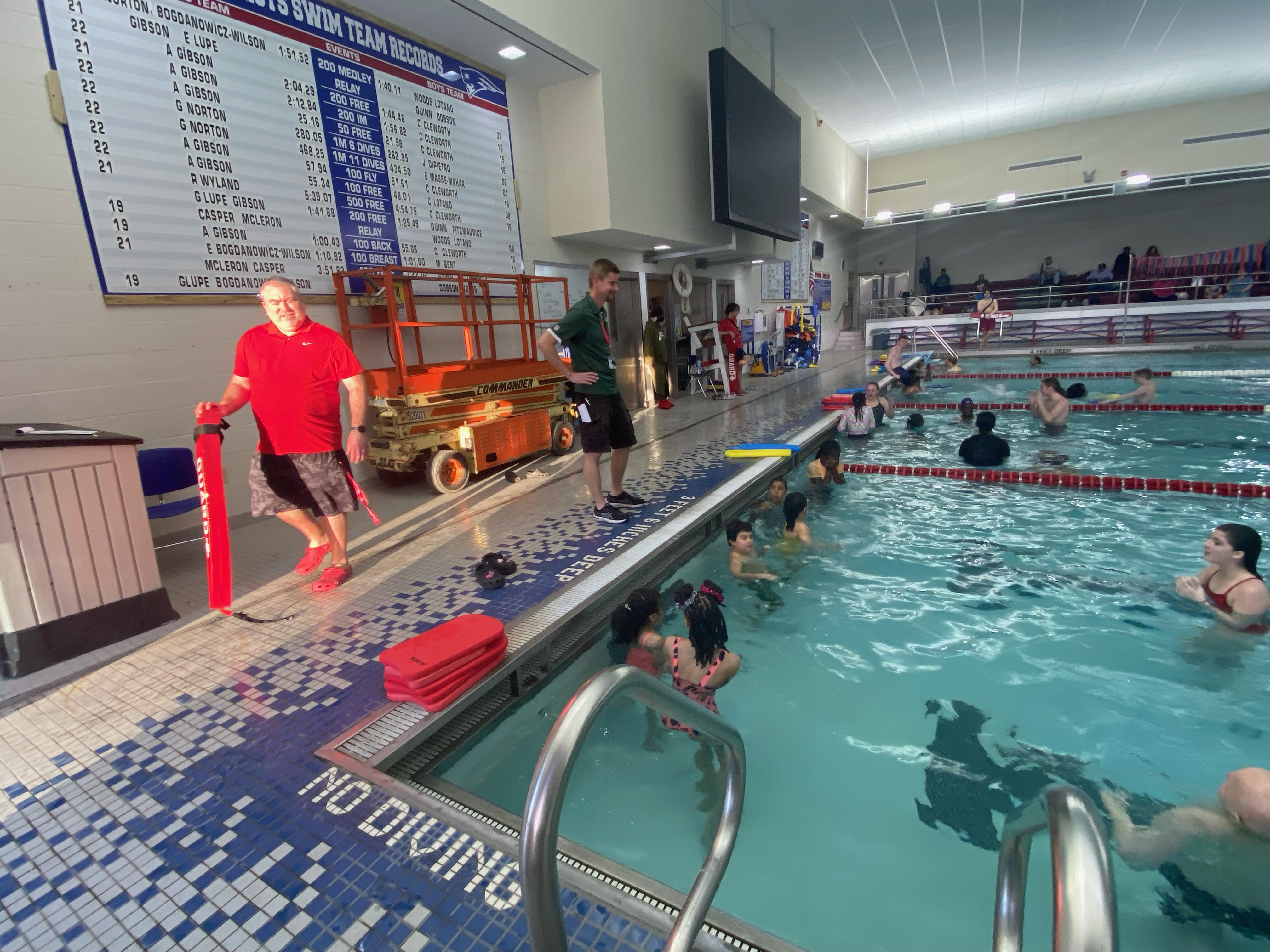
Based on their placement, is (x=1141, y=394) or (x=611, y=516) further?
(x=1141, y=394)

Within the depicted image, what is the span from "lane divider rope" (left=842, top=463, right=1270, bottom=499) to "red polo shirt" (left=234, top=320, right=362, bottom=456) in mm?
4521

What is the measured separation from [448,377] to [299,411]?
7.38 ft

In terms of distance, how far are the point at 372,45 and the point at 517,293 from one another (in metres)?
2.41

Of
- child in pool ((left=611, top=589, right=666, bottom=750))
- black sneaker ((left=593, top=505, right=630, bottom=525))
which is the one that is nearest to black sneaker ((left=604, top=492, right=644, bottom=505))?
black sneaker ((left=593, top=505, right=630, bottom=525))

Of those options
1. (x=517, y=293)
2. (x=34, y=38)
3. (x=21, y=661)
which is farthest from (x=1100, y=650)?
(x=34, y=38)

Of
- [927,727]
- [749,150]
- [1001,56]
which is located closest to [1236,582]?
[927,727]

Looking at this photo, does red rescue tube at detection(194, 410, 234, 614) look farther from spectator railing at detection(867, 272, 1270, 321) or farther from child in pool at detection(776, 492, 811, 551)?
spectator railing at detection(867, 272, 1270, 321)

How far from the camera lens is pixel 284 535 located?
173 inches

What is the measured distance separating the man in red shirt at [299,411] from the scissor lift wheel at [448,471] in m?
1.79

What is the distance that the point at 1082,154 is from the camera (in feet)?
56.5

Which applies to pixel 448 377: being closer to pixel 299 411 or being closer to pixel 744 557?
pixel 299 411

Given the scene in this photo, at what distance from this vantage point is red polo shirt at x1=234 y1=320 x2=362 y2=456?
3.05 metres

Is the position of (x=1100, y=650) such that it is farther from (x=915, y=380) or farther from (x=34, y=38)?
(x=915, y=380)

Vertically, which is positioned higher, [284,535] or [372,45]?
[372,45]
